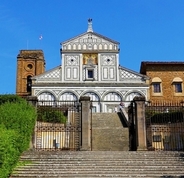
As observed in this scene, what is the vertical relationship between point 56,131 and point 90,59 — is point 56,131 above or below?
below

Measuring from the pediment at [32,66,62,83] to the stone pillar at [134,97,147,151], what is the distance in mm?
28360

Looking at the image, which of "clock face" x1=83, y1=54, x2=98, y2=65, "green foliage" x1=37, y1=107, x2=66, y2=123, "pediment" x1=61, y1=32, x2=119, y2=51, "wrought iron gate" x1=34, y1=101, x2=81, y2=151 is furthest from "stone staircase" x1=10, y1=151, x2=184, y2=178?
"pediment" x1=61, y1=32, x2=119, y2=51

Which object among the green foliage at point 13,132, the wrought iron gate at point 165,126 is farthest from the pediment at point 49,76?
the green foliage at point 13,132

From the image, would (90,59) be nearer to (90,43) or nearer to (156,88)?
(90,43)

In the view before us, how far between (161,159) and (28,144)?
654cm

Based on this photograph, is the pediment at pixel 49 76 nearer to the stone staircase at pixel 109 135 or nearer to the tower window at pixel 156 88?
the tower window at pixel 156 88

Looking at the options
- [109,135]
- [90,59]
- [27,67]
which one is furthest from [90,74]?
[109,135]

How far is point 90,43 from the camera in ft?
171

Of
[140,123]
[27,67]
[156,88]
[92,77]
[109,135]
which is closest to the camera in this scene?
[140,123]

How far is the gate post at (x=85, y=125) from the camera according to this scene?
69.6 ft

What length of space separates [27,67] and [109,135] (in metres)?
36.5

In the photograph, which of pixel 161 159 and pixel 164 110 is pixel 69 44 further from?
pixel 161 159

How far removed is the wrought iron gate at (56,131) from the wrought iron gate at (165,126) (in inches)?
164

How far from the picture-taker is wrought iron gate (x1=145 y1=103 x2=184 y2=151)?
880 inches
